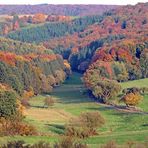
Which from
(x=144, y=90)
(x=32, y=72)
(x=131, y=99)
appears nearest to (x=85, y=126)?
(x=131, y=99)

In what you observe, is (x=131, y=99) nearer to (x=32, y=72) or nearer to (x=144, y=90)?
(x=144, y=90)

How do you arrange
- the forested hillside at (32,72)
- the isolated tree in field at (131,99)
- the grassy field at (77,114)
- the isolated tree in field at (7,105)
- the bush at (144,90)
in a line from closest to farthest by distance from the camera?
1. the grassy field at (77,114)
2. the isolated tree in field at (7,105)
3. the isolated tree in field at (131,99)
4. the bush at (144,90)
5. the forested hillside at (32,72)

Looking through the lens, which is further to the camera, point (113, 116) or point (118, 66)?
point (118, 66)

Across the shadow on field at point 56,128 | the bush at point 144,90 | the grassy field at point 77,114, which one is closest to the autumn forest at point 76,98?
the grassy field at point 77,114

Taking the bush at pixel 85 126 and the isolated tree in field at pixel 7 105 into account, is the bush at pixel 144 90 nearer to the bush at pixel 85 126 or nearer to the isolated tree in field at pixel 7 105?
the isolated tree in field at pixel 7 105

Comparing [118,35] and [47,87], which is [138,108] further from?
[118,35]

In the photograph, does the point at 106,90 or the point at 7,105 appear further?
the point at 106,90

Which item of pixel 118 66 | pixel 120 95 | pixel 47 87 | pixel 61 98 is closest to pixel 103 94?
pixel 120 95

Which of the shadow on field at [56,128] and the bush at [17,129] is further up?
the bush at [17,129]

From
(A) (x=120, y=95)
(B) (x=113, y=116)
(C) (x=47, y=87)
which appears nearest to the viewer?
(B) (x=113, y=116)
